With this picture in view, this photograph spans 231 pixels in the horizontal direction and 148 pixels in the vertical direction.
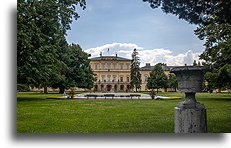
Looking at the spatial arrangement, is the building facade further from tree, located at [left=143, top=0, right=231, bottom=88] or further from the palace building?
tree, located at [left=143, top=0, right=231, bottom=88]

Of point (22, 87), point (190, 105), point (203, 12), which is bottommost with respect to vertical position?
point (190, 105)

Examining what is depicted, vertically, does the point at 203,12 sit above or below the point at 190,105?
above

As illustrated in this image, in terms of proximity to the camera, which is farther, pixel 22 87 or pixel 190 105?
pixel 22 87

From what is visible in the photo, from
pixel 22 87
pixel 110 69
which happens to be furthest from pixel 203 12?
pixel 22 87

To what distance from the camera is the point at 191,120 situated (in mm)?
3590

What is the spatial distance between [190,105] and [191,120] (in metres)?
0.22

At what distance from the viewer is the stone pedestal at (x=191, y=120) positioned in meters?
3.55

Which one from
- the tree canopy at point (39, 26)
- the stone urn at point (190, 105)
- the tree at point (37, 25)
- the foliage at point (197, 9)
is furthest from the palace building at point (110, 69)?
the stone urn at point (190, 105)

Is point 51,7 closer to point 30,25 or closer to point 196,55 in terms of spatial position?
point 30,25

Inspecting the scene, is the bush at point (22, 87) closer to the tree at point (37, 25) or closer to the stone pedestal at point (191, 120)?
the tree at point (37, 25)

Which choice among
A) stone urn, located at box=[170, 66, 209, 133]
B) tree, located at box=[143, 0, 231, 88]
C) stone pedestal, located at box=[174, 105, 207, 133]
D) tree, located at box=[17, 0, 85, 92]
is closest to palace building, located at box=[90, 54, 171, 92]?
tree, located at box=[17, 0, 85, 92]

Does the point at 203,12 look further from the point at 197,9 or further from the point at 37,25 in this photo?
the point at 37,25

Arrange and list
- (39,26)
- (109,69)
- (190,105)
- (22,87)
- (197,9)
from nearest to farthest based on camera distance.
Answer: (190,105), (197,9), (22,87), (109,69), (39,26)

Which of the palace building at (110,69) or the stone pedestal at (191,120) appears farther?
the palace building at (110,69)
